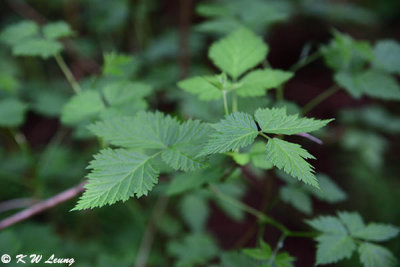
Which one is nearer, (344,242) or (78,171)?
(344,242)

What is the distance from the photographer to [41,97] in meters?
2.06

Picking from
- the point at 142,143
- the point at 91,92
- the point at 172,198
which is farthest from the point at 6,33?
the point at 172,198

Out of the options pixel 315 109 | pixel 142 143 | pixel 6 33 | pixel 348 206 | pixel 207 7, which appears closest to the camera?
pixel 142 143

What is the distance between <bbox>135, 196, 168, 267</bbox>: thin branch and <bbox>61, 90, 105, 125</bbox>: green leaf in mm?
999

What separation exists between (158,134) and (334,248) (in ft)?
2.27

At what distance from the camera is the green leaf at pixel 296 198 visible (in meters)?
1.19

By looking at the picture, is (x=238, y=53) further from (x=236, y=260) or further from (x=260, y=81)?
(x=236, y=260)

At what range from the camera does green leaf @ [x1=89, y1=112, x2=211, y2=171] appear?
33.4 inches

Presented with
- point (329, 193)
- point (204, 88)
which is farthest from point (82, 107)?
point (329, 193)

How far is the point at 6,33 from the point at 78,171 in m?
1.10

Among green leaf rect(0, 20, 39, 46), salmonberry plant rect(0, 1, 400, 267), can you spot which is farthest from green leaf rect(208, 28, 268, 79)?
green leaf rect(0, 20, 39, 46)

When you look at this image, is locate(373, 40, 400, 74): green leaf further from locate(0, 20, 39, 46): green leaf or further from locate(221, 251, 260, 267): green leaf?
locate(0, 20, 39, 46): green leaf

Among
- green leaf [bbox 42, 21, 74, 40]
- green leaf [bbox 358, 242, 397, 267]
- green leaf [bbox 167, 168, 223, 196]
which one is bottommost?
green leaf [bbox 358, 242, 397, 267]

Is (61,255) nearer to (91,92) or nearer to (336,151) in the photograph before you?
(91,92)
